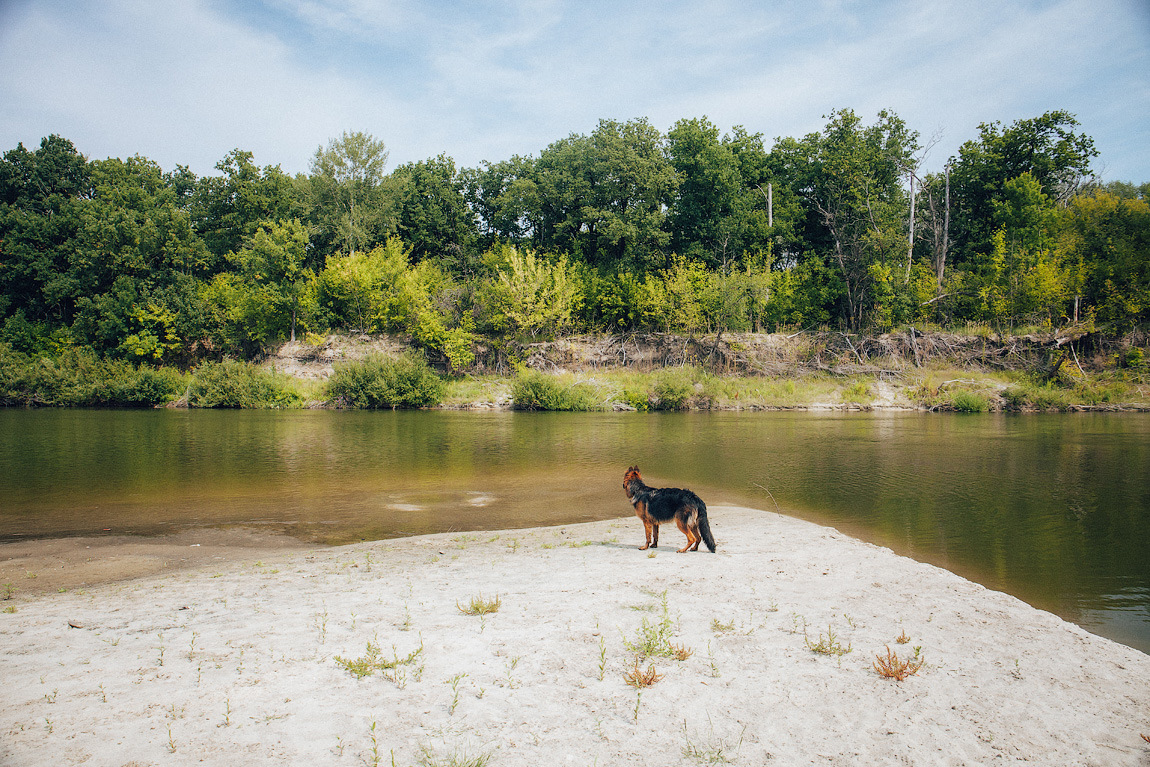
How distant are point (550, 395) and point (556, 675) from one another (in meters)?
36.4

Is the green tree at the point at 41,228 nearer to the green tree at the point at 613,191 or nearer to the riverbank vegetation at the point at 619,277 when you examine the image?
the riverbank vegetation at the point at 619,277

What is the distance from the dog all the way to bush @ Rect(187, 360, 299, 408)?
41518 mm

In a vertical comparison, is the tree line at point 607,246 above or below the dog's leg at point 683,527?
above

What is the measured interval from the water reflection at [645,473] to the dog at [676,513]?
137 inches

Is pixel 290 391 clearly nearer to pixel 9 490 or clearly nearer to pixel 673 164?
pixel 9 490

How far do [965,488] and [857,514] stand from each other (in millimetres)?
4633

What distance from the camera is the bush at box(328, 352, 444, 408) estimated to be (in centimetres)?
4200

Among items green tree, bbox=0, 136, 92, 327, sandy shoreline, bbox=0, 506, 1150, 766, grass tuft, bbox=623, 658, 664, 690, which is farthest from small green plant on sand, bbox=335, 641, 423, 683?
green tree, bbox=0, 136, 92, 327

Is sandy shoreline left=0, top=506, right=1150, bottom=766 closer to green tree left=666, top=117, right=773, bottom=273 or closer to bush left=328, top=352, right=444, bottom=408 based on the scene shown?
bush left=328, top=352, right=444, bottom=408

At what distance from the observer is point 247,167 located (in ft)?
190

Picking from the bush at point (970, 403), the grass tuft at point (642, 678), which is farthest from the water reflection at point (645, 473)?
the bush at point (970, 403)

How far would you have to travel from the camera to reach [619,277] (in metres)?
53.2

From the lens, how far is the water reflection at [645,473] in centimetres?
977

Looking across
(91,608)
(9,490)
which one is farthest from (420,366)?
(91,608)
